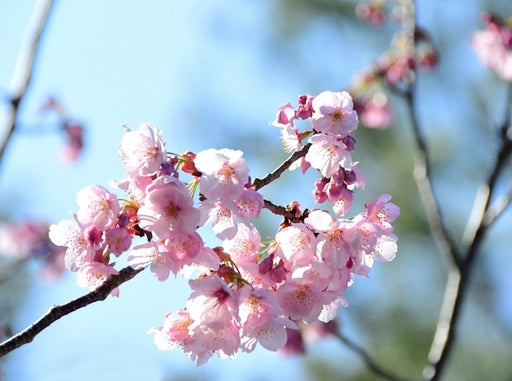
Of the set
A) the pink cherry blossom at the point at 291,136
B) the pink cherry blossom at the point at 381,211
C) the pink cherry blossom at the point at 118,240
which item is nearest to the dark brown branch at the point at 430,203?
the pink cherry blossom at the point at 381,211

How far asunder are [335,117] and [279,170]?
161mm

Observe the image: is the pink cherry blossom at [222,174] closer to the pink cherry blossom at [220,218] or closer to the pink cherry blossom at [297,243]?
the pink cherry blossom at [220,218]

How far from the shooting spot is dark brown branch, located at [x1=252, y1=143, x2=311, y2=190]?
118 centimetres

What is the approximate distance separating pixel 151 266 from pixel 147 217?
0.34 feet

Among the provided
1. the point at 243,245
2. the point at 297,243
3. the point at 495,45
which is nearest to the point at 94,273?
the point at 243,245

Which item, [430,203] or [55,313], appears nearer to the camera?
[55,313]

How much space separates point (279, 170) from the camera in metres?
1.22

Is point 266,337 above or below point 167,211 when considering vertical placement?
below

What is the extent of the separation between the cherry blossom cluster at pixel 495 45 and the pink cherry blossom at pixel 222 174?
2614 millimetres

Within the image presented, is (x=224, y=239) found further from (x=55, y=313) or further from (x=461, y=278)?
(x=461, y=278)

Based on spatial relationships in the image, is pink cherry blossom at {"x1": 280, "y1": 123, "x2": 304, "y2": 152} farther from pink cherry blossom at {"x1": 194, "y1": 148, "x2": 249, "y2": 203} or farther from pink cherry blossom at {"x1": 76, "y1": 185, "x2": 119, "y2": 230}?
pink cherry blossom at {"x1": 76, "y1": 185, "x2": 119, "y2": 230}

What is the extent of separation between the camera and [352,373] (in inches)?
312

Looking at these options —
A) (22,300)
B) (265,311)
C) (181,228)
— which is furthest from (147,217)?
(22,300)

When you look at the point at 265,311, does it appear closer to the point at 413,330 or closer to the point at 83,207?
the point at 83,207
